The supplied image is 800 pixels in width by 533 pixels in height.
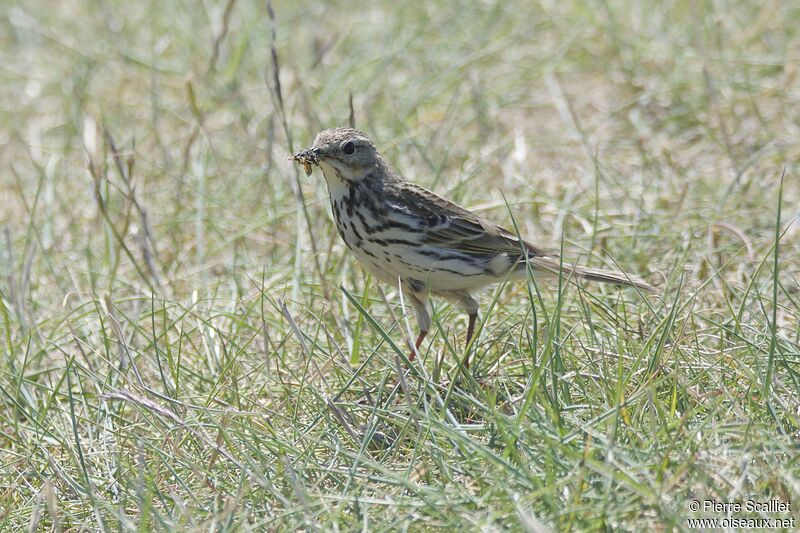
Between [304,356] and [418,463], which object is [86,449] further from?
[418,463]

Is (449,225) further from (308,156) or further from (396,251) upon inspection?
(308,156)

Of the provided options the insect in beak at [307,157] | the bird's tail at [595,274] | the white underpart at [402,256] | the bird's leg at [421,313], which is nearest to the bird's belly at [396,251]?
the white underpart at [402,256]

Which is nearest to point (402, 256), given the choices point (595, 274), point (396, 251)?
point (396, 251)

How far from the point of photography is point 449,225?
507 cm

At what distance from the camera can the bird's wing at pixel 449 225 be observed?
4988 millimetres

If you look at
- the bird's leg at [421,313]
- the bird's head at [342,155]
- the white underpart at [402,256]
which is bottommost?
the bird's leg at [421,313]

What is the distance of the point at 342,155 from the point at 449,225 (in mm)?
609

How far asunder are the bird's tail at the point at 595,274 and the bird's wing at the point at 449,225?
0.13 m

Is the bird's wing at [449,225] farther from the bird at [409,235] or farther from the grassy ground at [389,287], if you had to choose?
the grassy ground at [389,287]

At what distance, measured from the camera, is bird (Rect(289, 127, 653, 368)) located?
16.0 feet

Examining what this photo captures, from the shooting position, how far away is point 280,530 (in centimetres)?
355

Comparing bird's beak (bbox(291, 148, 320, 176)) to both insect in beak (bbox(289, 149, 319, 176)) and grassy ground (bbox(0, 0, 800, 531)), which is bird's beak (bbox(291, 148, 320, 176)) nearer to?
insect in beak (bbox(289, 149, 319, 176))

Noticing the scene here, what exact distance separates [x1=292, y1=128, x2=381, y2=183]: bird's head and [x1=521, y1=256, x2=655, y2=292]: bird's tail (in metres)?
0.90

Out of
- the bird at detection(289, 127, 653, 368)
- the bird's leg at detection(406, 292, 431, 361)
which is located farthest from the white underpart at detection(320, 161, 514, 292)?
the bird's leg at detection(406, 292, 431, 361)
